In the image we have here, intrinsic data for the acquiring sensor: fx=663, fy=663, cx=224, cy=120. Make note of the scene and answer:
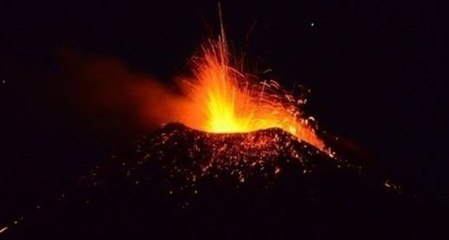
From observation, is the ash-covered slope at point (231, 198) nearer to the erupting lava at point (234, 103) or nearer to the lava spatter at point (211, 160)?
the lava spatter at point (211, 160)

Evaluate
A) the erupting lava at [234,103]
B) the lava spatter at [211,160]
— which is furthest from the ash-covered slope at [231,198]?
the erupting lava at [234,103]

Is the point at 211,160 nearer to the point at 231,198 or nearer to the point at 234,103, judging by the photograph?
the point at 231,198

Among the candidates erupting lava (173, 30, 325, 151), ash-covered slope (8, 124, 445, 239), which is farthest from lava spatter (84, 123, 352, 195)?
erupting lava (173, 30, 325, 151)

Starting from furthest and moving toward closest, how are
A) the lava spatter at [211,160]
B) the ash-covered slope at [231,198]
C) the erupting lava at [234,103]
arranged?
the erupting lava at [234,103] < the lava spatter at [211,160] < the ash-covered slope at [231,198]

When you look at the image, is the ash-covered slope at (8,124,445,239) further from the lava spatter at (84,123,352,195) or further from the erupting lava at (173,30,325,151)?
→ the erupting lava at (173,30,325,151)

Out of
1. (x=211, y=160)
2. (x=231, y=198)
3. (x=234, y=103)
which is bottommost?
(x=231, y=198)

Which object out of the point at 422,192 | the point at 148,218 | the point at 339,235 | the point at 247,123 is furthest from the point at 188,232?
the point at 422,192

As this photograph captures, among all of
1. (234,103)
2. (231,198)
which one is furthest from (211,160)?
(234,103)
